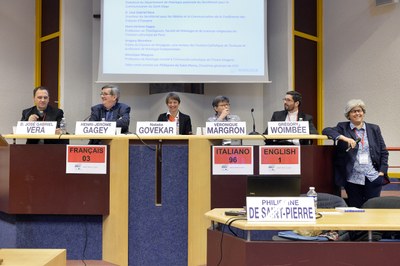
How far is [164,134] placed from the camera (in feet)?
12.6

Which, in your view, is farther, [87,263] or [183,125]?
[183,125]

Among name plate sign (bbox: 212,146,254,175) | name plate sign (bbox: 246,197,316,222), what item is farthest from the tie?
name plate sign (bbox: 246,197,316,222)

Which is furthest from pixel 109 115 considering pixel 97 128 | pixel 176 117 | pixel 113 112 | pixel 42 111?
pixel 97 128

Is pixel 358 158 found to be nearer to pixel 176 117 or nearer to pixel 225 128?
pixel 225 128

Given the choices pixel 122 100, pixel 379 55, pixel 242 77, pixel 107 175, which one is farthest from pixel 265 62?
pixel 107 175

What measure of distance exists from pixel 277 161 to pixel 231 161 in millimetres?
332

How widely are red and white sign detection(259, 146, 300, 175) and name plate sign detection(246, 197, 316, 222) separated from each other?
1241 mm

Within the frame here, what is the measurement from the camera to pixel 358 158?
13.5 feet

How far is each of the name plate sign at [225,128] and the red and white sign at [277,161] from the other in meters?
0.22

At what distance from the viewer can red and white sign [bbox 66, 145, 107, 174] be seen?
3.70 m

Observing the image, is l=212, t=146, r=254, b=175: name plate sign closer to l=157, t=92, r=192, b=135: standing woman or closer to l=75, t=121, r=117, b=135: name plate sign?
l=75, t=121, r=117, b=135: name plate sign

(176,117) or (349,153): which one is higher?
(176,117)

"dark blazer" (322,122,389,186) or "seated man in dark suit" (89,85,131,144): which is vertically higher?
"seated man in dark suit" (89,85,131,144)

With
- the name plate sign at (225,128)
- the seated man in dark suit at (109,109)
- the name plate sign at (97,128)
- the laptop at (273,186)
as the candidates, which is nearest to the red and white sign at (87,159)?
the name plate sign at (97,128)
